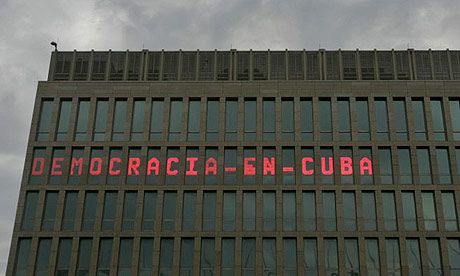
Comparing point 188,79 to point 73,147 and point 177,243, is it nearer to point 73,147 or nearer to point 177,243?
point 73,147

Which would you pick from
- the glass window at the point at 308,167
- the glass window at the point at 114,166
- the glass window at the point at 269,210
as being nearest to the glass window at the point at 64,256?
the glass window at the point at 114,166

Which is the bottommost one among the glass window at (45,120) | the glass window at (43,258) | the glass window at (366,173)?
the glass window at (43,258)

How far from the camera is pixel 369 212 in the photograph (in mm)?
44875

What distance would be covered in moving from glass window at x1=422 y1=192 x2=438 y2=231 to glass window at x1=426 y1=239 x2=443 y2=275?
1.06 metres

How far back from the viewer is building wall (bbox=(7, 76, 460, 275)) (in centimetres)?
4372

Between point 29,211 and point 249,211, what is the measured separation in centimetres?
1727

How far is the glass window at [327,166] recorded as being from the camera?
4591 centimetres

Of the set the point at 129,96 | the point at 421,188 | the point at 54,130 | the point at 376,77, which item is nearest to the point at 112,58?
the point at 129,96

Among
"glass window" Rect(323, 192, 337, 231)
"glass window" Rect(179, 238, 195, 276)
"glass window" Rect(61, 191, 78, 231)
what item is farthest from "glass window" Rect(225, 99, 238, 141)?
"glass window" Rect(61, 191, 78, 231)

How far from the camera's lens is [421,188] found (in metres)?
45.1

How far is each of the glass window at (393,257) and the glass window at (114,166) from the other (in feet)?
70.5

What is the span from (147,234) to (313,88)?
18.0 metres

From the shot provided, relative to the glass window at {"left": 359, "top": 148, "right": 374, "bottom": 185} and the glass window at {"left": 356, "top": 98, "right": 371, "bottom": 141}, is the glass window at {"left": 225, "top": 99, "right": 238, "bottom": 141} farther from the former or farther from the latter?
the glass window at {"left": 359, "top": 148, "right": 374, "bottom": 185}

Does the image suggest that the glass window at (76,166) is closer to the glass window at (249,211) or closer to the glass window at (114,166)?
the glass window at (114,166)
